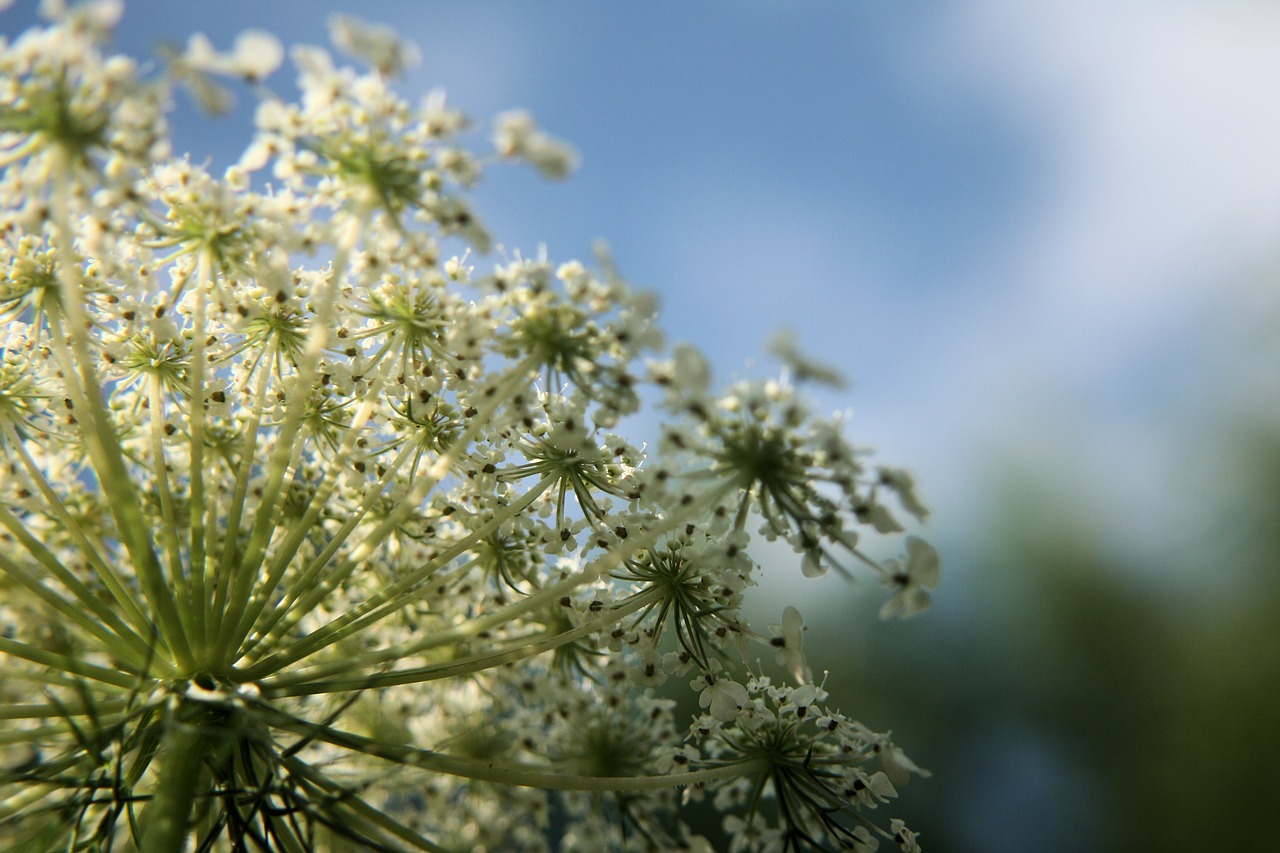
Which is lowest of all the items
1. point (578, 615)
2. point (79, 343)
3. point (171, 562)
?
point (171, 562)

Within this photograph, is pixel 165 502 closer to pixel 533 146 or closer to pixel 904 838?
pixel 533 146

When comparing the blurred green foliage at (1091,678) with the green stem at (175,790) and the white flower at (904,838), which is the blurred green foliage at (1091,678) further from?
the green stem at (175,790)

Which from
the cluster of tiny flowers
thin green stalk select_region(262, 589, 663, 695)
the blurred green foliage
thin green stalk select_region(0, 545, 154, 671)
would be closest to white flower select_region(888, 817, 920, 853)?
the cluster of tiny flowers

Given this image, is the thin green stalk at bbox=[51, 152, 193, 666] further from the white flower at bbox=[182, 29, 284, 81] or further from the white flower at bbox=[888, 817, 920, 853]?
the white flower at bbox=[888, 817, 920, 853]

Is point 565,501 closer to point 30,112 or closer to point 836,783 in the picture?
point 836,783

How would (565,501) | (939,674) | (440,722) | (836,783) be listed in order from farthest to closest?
(939,674) < (440,722) < (565,501) < (836,783)

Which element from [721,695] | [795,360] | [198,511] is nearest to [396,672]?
[198,511]

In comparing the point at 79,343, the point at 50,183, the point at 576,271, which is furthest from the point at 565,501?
the point at 50,183

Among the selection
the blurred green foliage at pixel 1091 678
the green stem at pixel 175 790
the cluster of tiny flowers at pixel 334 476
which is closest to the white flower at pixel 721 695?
the cluster of tiny flowers at pixel 334 476
